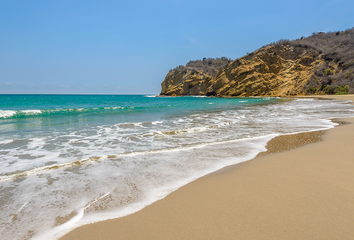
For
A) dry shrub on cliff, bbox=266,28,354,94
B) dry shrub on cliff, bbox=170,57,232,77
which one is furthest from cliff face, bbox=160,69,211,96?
dry shrub on cliff, bbox=266,28,354,94

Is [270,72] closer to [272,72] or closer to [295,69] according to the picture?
[272,72]

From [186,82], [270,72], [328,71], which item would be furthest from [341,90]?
[186,82]

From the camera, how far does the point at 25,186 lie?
9.27 feet

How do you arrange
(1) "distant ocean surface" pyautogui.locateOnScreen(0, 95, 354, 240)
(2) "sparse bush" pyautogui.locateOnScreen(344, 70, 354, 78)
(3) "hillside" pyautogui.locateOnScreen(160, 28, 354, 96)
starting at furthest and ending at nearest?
1. (3) "hillside" pyautogui.locateOnScreen(160, 28, 354, 96)
2. (2) "sparse bush" pyautogui.locateOnScreen(344, 70, 354, 78)
3. (1) "distant ocean surface" pyautogui.locateOnScreen(0, 95, 354, 240)

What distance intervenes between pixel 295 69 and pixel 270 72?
16.2ft

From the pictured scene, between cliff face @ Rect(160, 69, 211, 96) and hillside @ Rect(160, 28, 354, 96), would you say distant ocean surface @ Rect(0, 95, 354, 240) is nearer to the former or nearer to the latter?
hillside @ Rect(160, 28, 354, 96)

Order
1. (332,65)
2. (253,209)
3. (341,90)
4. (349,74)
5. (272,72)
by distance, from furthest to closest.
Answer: (272,72)
(332,65)
(341,90)
(349,74)
(253,209)

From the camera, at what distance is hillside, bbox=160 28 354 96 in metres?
35.5

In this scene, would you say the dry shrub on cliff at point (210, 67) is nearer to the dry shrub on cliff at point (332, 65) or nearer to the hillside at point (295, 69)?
the hillside at point (295, 69)

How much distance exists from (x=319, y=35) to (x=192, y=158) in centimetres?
6458

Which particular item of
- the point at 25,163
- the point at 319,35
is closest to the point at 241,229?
the point at 25,163

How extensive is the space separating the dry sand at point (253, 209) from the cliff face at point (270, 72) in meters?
44.2

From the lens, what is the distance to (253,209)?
6.67 feet

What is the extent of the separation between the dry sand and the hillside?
39.1m
